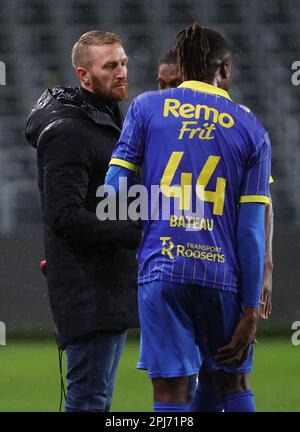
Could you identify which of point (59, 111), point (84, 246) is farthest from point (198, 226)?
point (59, 111)

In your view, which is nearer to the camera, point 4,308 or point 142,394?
point 142,394

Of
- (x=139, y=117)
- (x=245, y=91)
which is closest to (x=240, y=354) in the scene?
(x=139, y=117)

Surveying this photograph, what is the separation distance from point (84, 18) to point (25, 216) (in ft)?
8.85

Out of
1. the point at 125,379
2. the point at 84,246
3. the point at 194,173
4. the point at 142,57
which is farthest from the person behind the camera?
the point at 142,57

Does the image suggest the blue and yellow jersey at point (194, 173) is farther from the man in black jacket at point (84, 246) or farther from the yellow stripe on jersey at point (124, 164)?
the man in black jacket at point (84, 246)

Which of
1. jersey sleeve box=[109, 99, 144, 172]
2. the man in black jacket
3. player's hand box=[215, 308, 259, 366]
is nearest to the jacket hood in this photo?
the man in black jacket

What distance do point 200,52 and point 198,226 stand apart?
507 mm

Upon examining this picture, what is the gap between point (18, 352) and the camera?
10062 millimetres

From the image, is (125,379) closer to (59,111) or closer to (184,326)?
(59,111)

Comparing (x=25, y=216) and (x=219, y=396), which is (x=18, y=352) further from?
(x=219, y=396)

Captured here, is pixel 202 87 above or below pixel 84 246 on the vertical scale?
above

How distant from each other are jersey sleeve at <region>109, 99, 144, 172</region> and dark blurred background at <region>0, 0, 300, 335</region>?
8.69 m

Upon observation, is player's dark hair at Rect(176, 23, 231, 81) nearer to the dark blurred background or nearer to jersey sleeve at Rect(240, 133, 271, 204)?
jersey sleeve at Rect(240, 133, 271, 204)

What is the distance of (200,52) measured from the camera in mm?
3305
